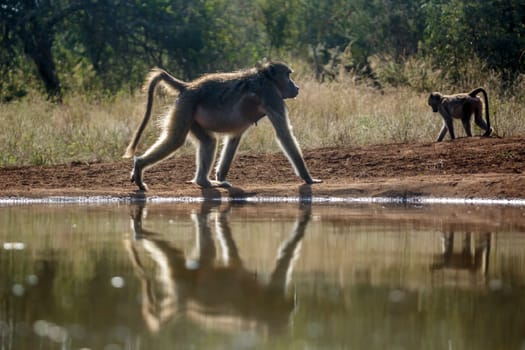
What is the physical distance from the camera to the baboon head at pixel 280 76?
423 inches

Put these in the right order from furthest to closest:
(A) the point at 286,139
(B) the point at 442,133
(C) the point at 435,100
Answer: (C) the point at 435,100, (B) the point at 442,133, (A) the point at 286,139

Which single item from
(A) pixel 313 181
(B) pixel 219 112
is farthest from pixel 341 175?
(B) pixel 219 112

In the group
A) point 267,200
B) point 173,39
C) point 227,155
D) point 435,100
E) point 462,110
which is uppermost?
point 173,39

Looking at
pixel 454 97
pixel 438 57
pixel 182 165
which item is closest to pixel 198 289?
pixel 182 165

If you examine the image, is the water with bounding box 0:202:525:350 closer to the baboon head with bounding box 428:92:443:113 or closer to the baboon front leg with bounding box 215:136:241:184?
the baboon front leg with bounding box 215:136:241:184

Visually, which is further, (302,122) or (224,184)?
(302,122)

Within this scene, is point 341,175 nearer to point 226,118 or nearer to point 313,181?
point 313,181

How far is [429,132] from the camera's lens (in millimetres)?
14453

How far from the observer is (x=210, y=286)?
5652 millimetres

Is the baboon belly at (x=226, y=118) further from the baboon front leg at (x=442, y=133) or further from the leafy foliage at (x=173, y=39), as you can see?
the leafy foliage at (x=173, y=39)

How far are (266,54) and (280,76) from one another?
58.4 ft

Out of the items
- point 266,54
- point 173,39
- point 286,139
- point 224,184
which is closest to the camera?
point 286,139

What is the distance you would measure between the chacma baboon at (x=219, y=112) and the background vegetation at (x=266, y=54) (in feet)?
11.6

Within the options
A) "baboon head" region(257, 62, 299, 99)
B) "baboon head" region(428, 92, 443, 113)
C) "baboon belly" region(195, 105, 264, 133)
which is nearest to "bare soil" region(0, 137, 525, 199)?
"baboon belly" region(195, 105, 264, 133)
